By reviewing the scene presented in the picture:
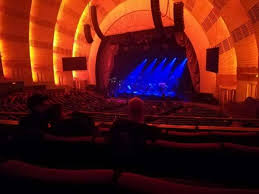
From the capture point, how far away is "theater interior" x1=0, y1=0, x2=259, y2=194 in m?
1.58

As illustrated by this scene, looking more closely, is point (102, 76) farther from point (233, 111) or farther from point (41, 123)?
point (41, 123)

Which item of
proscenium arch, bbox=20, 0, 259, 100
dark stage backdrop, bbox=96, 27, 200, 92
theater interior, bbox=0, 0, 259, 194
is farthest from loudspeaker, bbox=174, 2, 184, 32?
proscenium arch, bbox=20, 0, 259, 100

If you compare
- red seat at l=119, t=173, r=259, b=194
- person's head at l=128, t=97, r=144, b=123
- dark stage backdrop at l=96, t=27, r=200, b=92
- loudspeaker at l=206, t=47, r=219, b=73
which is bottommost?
red seat at l=119, t=173, r=259, b=194

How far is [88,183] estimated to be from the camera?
0.88 m

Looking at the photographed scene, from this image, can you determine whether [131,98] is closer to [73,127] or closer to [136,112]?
[73,127]

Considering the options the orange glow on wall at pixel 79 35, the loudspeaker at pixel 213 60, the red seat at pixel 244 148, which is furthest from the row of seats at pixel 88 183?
the orange glow on wall at pixel 79 35

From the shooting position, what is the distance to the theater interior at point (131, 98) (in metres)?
1.58

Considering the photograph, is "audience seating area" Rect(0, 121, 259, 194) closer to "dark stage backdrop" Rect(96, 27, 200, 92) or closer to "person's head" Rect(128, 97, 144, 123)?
"person's head" Rect(128, 97, 144, 123)

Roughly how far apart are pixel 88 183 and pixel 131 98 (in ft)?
23.3

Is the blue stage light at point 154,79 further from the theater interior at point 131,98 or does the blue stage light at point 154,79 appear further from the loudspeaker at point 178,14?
the loudspeaker at point 178,14

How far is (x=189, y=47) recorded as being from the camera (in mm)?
10148

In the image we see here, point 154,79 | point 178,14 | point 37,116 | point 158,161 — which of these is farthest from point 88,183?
point 154,79

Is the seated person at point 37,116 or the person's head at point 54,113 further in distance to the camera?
the person's head at point 54,113

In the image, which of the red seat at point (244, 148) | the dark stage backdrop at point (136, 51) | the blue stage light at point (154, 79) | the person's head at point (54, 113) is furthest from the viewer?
the blue stage light at point (154, 79)
